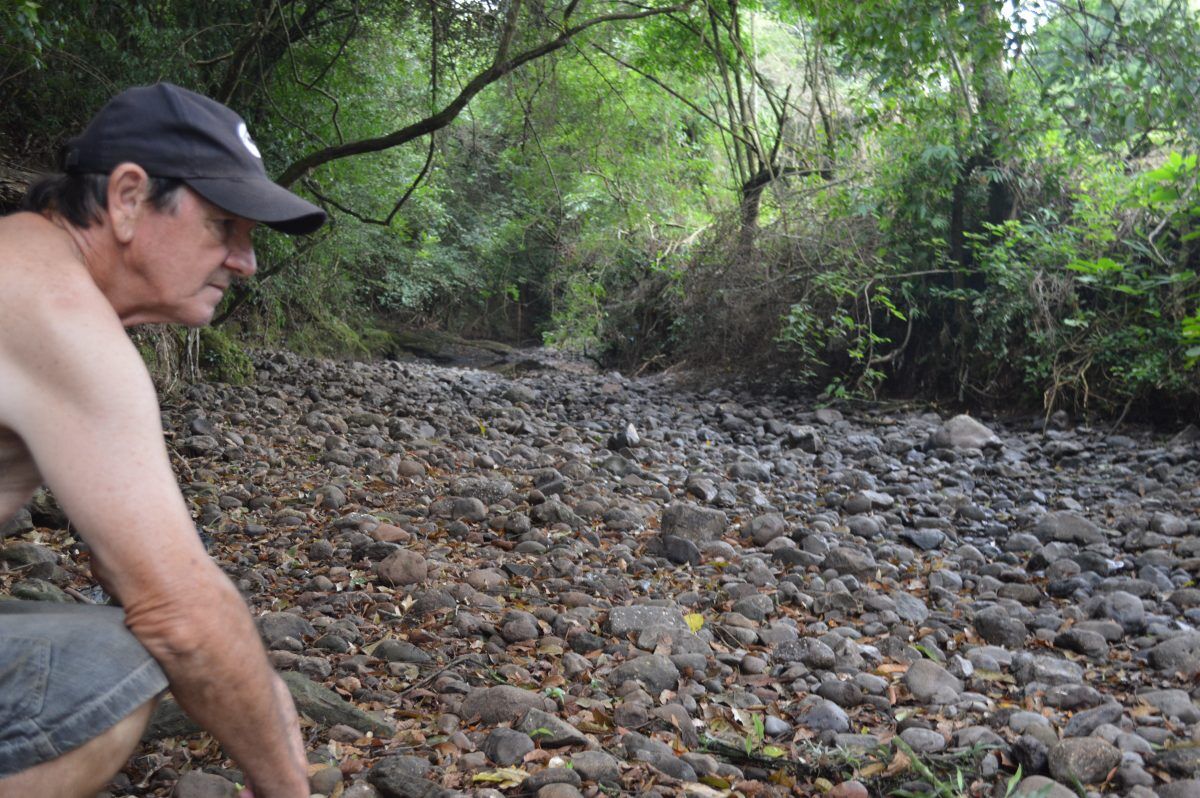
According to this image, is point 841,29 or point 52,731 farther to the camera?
point 841,29

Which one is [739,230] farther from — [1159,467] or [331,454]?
[331,454]

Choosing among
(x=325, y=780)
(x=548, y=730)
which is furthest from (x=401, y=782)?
(x=548, y=730)

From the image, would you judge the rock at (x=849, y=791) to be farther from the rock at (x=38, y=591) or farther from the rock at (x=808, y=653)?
the rock at (x=38, y=591)

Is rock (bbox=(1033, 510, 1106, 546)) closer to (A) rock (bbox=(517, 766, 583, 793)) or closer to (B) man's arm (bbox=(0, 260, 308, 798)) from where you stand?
(A) rock (bbox=(517, 766, 583, 793))

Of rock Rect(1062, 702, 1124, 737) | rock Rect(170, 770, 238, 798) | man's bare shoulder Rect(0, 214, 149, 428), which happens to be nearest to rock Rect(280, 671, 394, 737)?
rock Rect(170, 770, 238, 798)

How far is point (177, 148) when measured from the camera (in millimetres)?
1586

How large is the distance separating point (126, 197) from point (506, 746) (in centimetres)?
143

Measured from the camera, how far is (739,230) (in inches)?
412

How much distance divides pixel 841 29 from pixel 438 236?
12384 mm

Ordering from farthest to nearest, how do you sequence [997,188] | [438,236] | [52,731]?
[438,236]
[997,188]
[52,731]

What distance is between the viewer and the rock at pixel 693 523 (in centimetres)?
443

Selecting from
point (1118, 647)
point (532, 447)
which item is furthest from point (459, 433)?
point (1118, 647)

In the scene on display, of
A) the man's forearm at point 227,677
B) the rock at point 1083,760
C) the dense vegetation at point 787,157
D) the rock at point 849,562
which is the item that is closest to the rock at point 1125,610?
the rock at point 849,562

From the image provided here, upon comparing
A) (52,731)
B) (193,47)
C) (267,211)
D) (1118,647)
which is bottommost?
(1118,647)
